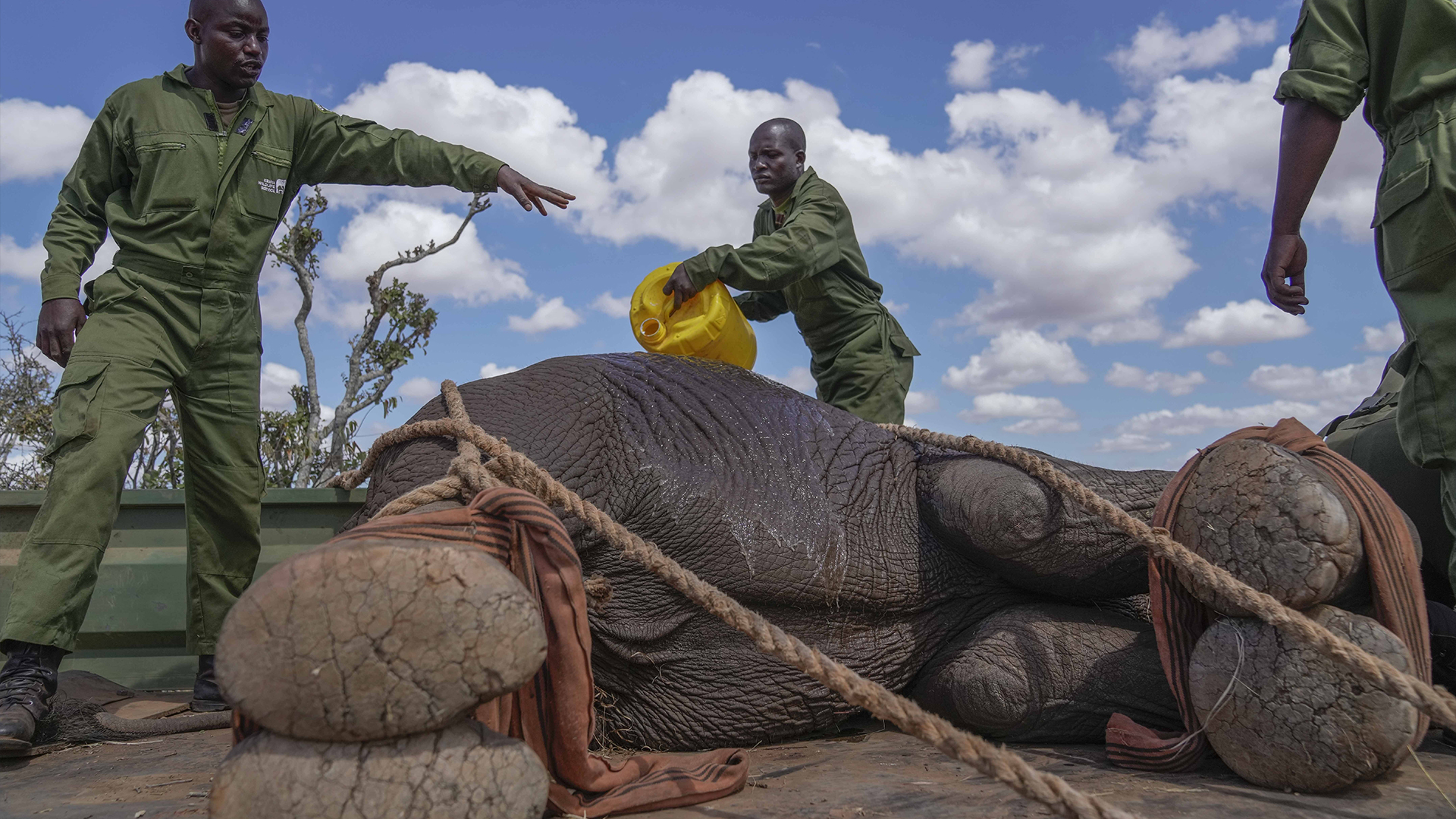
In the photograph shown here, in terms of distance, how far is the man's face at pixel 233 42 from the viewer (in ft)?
10.2

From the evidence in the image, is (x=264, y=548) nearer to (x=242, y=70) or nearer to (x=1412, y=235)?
(x=242, y=70)

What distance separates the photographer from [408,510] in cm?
179

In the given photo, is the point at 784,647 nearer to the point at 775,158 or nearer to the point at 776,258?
the point at 776,258

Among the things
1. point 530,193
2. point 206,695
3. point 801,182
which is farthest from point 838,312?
point 206,695

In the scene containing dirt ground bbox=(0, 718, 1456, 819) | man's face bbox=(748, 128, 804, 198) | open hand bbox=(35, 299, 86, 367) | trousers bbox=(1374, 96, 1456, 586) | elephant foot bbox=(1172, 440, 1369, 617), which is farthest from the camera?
man's face bbox=(748, 128, 804, 198)

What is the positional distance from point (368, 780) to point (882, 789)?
99 centimetres

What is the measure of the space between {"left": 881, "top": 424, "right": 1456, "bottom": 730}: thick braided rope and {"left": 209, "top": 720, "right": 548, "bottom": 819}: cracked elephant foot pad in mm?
1380

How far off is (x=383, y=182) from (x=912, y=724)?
9.04 ft

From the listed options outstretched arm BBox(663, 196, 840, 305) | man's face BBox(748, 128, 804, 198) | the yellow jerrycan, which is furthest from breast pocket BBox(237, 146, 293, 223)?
man's face BBox(748, 128, 804, 198)

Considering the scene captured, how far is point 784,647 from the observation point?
162cm

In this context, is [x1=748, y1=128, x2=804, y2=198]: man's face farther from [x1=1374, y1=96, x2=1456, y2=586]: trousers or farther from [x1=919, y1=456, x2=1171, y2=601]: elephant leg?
[x1=1374, y1=96, x2=1456, y2=586]: trousers

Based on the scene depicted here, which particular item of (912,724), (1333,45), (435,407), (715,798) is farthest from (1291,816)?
(435,407)

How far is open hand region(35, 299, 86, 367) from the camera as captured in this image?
291 cm

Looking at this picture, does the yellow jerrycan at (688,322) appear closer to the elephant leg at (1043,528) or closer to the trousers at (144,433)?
the elephant leg at (1043,528)
